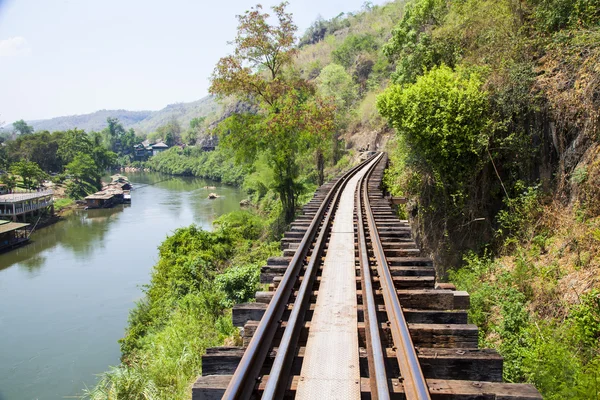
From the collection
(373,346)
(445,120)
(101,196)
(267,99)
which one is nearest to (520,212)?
(445,120)

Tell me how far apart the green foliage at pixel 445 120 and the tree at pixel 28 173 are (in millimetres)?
57356

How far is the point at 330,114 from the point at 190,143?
4471 inches

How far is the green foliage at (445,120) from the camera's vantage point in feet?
33.5

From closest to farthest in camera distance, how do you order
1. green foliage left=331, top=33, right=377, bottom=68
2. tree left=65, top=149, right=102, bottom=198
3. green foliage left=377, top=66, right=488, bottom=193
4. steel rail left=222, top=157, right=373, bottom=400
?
steel rail left=222, top=157, right=373, bottom=400 < green foliage left=377, top=66, right=488, bottom=193 < tree left=65, top=149, right=102, bottom=198 < green foliage left=331, top=33, right=377, bottom=68

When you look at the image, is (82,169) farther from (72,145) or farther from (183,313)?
(183,313)

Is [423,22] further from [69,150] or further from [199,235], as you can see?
[69,150]

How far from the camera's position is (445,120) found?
33.7 ft

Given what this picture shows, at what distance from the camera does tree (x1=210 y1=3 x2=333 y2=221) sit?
58.5 feet

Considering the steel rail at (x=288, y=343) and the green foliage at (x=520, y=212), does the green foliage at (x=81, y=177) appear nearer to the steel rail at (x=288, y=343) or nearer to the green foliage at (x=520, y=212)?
the green foliage at (x=520, y=212)

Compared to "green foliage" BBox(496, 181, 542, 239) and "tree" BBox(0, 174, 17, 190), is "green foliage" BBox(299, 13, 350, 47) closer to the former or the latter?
"tree" BBox(0, 174, 17, 190)

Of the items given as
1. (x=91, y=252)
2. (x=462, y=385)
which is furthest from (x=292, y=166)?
(x=91, y=252)

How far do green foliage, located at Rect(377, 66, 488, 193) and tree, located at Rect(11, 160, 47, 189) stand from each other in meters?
57.4

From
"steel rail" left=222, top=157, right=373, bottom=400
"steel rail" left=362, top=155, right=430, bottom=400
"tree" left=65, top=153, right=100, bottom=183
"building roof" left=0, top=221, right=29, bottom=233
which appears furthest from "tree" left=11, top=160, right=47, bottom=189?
"steel rail" left=362, top=155, right=430, bottom=400

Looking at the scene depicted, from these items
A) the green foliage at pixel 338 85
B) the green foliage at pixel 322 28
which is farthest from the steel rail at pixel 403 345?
the green foliage at pixel 322 28
